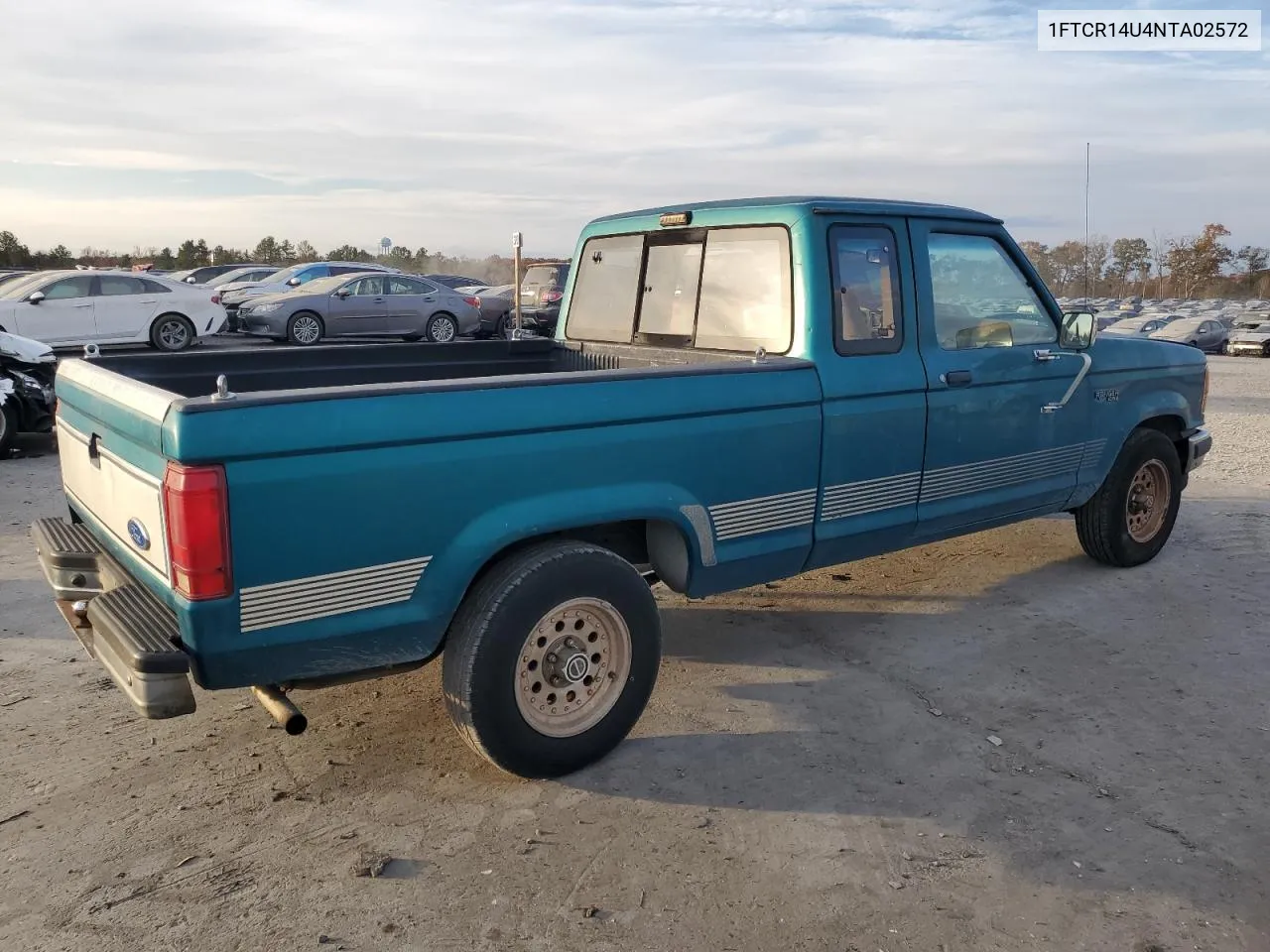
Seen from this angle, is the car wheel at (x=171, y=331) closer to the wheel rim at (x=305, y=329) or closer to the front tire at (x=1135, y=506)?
the wheel rim at (x=305, y=329)

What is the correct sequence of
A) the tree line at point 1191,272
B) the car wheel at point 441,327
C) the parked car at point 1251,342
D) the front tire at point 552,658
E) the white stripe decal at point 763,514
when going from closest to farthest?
1. the front tire at point 552,658
2. the white stripe decal at point 763,514
3. the car wheel at point 441,327
4. the parked car at point 1251,342
5. the tree line at point 1191,272

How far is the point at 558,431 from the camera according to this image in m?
3.32

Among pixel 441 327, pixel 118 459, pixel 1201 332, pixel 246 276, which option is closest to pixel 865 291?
pixel 118 459

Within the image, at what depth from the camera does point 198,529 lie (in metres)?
2.73

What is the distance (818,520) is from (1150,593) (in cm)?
264

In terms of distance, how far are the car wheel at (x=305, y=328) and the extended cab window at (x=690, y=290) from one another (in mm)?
15172

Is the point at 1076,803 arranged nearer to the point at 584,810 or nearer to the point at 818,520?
the point at 818,520

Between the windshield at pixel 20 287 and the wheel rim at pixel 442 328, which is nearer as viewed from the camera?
the windshield at pixel 20 287

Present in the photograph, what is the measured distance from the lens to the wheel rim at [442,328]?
808 inches

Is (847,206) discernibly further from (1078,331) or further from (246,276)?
(246,276)

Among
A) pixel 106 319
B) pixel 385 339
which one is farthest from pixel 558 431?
pixel 385 339

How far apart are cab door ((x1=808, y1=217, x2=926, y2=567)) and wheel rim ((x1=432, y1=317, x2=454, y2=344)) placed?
55.2 ft

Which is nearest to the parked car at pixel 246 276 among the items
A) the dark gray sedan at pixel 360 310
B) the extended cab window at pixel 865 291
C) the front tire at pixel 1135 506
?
the dark gray sedan at pixel 360 310

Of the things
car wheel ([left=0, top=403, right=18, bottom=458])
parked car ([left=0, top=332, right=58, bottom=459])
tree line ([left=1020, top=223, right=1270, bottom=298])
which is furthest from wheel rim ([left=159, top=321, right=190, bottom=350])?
tree line ([left=1020, top=223, right=1270, bottom=298])
